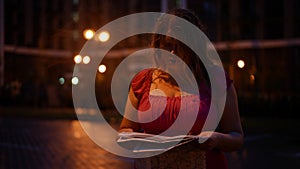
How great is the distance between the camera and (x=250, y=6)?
115ft

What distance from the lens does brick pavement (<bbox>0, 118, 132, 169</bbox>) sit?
381 inches

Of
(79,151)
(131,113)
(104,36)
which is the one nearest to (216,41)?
(79,151)

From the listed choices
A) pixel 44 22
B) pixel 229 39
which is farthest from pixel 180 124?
pixel 44 22

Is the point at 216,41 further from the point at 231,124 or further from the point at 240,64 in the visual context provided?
the point at 231,124

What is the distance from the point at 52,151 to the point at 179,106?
9448 millimetres

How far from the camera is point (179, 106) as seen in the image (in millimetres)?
2400

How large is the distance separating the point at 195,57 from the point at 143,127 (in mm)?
379

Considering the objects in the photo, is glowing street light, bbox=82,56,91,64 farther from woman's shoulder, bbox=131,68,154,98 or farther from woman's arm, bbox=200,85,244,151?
woman's arm, bbox=200,85,244,151

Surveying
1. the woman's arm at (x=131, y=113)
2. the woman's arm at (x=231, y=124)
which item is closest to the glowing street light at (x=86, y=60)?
the woman's arm at (x=131, y=113)

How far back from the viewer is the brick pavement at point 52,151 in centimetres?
969

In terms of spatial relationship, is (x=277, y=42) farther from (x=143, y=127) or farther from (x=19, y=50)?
(x=143, y=127)

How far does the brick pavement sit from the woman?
6.89 meters

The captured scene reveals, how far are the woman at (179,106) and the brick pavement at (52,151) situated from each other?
6.89 meters

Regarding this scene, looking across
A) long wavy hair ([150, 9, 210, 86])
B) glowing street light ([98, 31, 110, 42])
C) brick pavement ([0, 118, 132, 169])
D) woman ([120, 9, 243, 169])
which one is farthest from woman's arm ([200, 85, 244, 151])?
brick pavement ([0, 118, 132, 169])
